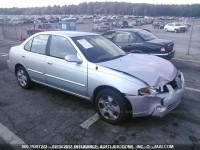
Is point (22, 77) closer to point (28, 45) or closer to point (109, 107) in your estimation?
point (28, 45)

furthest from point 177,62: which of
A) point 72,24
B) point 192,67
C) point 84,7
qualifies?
point 84,7

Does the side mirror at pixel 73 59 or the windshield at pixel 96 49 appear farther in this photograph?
the windshield at pixel 96 49

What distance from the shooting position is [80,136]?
3143mm

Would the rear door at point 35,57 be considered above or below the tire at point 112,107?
above

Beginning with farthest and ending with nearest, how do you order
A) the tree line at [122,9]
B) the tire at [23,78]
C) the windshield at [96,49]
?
1. the tree line at [122,9]
2. the tire at [23,78]
3. the windshield at [96,49]

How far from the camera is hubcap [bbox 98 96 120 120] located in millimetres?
3303

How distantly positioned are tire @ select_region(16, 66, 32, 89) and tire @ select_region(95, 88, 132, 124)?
7.87 ft

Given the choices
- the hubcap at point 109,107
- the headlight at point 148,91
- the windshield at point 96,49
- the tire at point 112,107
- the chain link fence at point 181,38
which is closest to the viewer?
the headlight at point 148,91

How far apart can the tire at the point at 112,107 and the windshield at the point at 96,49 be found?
0.75 metres

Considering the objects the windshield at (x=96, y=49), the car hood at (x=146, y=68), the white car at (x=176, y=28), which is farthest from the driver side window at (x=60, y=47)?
the white car at (x=176, y=28)

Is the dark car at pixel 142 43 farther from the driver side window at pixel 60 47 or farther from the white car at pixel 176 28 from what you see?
the white car at pixel 176 28

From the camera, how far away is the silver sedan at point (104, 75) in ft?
10.1

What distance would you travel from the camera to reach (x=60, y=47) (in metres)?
4.08

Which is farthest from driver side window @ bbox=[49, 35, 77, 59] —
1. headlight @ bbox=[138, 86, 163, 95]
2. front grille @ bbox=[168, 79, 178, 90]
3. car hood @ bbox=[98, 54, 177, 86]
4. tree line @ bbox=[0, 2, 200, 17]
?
tree line @ bbox=[0, 2, 200, 17]
